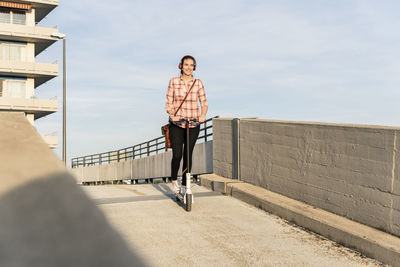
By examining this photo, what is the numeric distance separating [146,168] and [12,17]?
28.9m

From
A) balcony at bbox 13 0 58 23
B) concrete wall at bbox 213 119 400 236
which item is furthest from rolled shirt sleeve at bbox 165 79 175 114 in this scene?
balcony at bbox 13 0 58 23

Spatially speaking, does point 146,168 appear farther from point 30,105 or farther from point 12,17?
point 12,17

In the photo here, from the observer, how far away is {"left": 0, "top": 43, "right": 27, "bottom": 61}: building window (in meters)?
41.0

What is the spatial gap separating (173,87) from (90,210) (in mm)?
5746

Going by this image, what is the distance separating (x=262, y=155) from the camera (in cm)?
773

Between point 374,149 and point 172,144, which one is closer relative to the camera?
point 374,149

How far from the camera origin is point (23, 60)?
41.6 metres

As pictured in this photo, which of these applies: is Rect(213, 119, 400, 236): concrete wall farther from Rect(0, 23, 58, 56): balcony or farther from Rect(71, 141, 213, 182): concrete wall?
Rect(0, 23, 58, 56): balcony

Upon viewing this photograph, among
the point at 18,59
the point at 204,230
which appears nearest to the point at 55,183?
the point at 204,230

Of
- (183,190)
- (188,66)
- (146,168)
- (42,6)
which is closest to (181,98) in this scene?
(188,66)

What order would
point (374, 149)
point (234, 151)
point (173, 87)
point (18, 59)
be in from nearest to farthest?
point (374, 149)
point (173, 87)
point (234, 151)
point (18, 59)

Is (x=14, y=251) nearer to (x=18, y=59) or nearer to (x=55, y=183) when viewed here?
(x=55, y=183)

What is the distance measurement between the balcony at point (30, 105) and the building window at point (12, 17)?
8.13 metres

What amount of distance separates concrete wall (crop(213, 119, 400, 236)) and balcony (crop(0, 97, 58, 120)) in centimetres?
3653
